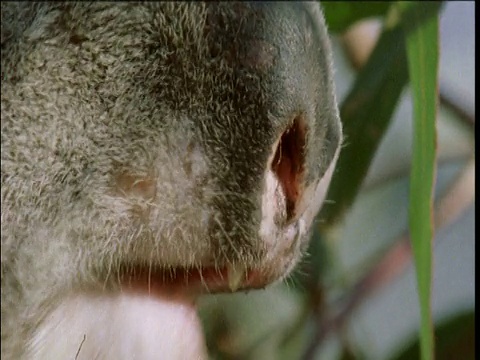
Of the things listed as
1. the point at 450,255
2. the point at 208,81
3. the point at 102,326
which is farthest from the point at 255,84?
the point at 450,255

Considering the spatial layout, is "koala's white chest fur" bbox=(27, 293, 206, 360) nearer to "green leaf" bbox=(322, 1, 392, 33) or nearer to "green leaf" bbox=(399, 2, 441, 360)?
"green leaf" bbox=(399, 2, 441, 360)

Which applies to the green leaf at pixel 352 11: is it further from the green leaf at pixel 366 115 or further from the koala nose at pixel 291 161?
the koala nose at pixel 291 161

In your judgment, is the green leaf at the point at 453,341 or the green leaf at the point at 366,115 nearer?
the green leaf at the point at 366,115

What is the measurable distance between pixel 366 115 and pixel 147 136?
1.07ft

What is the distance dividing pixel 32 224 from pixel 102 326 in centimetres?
13

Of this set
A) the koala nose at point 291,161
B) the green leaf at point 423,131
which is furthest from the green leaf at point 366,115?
the koala nose at point 291,161

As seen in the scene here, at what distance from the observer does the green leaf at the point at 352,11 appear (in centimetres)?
82

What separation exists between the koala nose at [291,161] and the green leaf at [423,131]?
8.0 inches

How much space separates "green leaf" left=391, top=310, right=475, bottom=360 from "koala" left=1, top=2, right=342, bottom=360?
0.41 meters

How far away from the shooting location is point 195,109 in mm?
494

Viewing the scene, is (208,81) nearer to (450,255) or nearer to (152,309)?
(152,309)

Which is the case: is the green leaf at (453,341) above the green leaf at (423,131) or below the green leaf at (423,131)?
below

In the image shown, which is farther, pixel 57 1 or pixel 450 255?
pixel 450 255

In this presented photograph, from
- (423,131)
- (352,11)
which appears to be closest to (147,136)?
A: (423,131)
